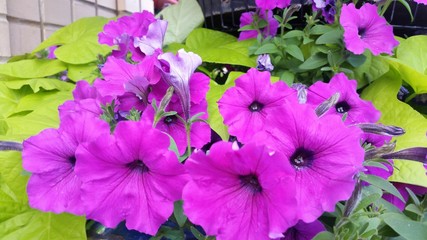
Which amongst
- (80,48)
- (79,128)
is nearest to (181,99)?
(79,128)

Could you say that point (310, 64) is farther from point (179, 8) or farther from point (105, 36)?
Result: point (179, 8)

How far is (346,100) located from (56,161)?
1.67ft

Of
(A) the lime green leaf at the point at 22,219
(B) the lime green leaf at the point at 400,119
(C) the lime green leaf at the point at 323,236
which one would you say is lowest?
(A) the lime green leaf at the point at 22,219

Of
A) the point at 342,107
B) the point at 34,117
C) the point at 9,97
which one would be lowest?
the point at 9,97

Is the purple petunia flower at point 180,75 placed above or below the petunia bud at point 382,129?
above

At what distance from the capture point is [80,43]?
1.30 metres

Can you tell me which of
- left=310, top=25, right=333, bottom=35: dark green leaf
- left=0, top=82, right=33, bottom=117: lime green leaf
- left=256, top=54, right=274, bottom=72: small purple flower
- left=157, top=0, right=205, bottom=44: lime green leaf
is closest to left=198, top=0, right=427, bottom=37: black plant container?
left=157, top=0, right=205, bottom=44: lime green leaf

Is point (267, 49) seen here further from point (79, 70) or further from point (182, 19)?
point (79, 70)

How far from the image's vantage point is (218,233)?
411 millimetres

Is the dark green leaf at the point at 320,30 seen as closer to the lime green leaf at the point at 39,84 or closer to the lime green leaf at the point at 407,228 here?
the lime green leaf at the point at 407,228

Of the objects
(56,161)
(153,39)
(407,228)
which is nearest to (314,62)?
(153,39)

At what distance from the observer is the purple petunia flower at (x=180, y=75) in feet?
1.82

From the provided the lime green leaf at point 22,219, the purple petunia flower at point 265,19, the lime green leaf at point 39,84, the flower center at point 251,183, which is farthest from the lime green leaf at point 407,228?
the lime green leaf at point 39,84

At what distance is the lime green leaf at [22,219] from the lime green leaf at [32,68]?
26.8 inches
